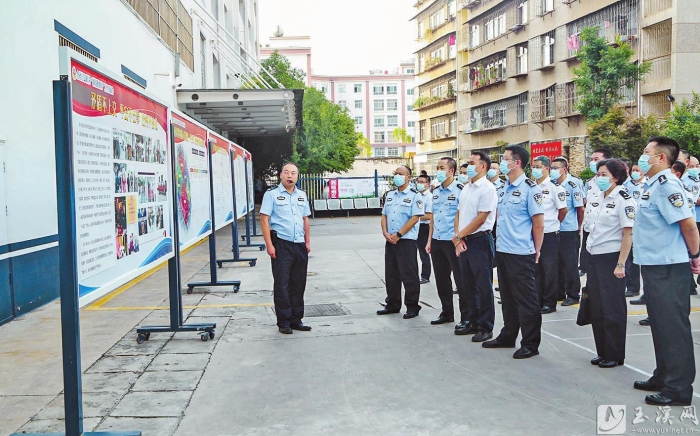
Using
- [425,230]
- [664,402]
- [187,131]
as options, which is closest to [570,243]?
[425,230]

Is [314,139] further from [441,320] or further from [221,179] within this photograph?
[441,320]

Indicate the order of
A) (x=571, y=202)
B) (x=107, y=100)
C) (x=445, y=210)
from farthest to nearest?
(x=571, y=202) → (x=445, y=210) → (x=107, y=100)

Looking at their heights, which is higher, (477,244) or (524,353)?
(477,244)

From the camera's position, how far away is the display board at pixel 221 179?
32.5 feet

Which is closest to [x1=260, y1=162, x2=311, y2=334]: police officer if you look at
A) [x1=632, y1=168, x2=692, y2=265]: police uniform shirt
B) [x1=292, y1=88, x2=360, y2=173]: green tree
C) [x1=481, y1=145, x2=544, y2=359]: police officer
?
[x1=481, y1=145, x2=544, y2=359]: police officer

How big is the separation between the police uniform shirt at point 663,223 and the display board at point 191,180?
424 centimetres

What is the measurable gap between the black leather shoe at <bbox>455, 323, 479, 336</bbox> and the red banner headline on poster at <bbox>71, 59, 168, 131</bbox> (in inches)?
144

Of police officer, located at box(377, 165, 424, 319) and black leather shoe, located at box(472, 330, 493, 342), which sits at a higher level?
police officer, located at box(377, 165, 424, 319)

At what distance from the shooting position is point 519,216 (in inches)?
244

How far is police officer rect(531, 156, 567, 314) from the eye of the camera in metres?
8.10

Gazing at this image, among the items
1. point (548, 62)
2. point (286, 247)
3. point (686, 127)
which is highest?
point (548, 62)

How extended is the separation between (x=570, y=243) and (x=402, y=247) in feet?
7.70

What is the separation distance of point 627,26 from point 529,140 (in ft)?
35.0

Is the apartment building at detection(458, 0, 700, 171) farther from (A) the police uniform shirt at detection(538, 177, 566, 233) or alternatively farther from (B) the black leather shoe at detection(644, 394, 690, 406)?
(B) the black leather shoe at detection(644, 394, 690, 406)
